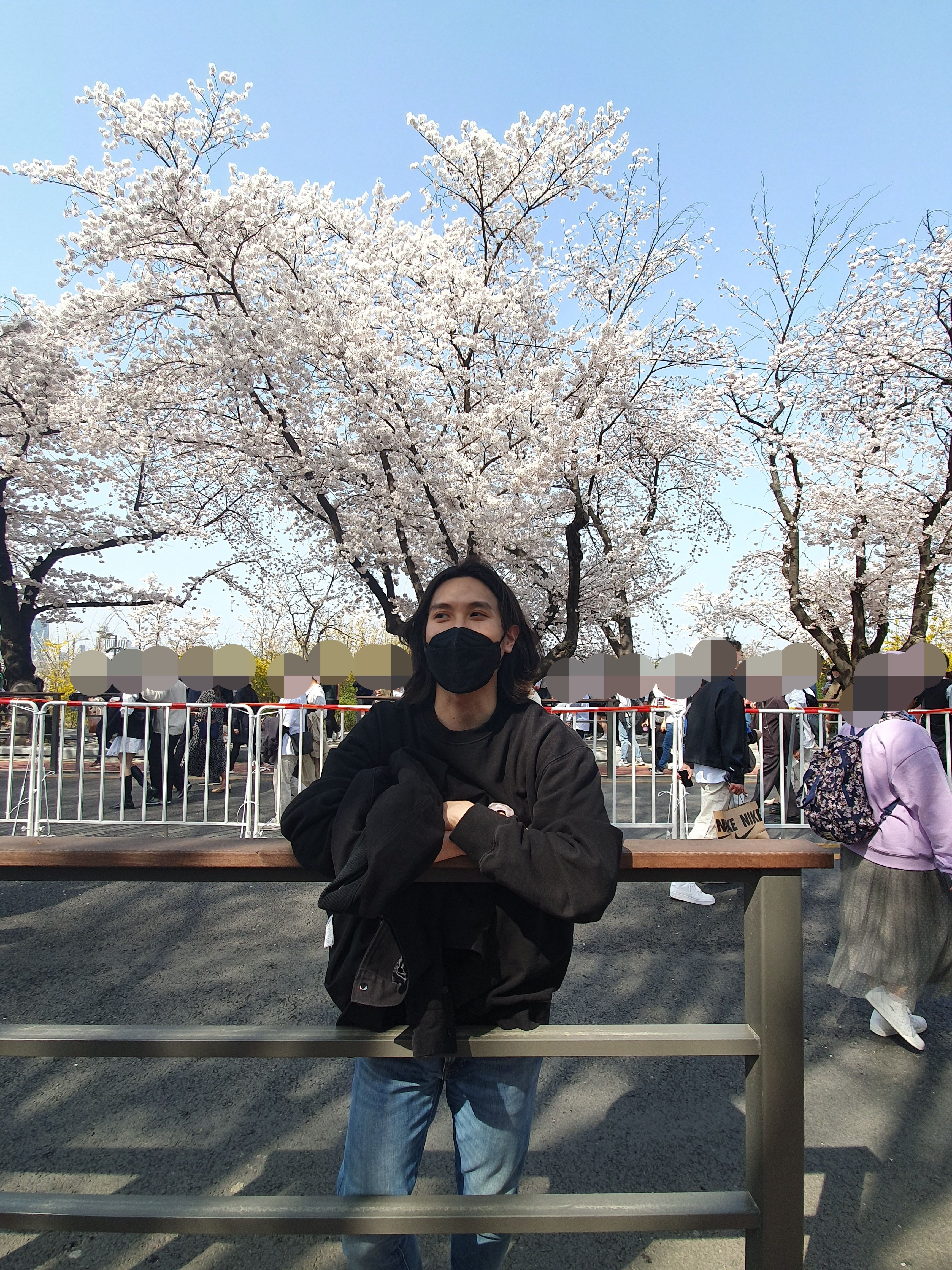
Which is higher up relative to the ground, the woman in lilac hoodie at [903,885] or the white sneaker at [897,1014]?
the woman in lilac hoodie at [903,885]

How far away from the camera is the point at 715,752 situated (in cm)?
605

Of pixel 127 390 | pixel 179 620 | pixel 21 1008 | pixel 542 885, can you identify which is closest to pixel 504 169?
pixel 127 390

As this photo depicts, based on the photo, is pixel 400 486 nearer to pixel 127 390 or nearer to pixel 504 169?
pixel 127 390

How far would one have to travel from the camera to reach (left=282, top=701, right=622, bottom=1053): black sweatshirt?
4.89 feet

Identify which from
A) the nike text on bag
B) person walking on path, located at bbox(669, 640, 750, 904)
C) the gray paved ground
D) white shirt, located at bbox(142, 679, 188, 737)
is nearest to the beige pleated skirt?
the gray paved ground

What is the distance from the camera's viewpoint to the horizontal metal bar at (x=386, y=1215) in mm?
1583

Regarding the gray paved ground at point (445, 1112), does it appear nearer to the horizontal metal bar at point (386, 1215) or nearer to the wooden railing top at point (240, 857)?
the horizontal metal bar at point (386, 1215)

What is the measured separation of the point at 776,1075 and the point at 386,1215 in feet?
2.67

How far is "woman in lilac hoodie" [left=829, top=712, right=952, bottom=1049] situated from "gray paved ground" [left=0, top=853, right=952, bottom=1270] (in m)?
0.25

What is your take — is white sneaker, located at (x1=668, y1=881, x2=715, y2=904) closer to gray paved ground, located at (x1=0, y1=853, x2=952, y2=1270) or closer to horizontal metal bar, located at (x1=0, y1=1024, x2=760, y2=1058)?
gray paved ground, located at (x1=0, y1=853, x2=952, y2=1270)

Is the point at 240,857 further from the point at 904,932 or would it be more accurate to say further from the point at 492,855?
the point at 904,932

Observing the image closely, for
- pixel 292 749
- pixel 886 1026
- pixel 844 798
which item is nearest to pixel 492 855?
pixel 844 798

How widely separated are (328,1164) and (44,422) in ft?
65.9

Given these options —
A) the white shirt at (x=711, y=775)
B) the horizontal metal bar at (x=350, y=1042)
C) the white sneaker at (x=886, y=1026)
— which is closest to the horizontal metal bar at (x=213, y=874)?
the horizontal metal bar at (x=350, y=1042)
